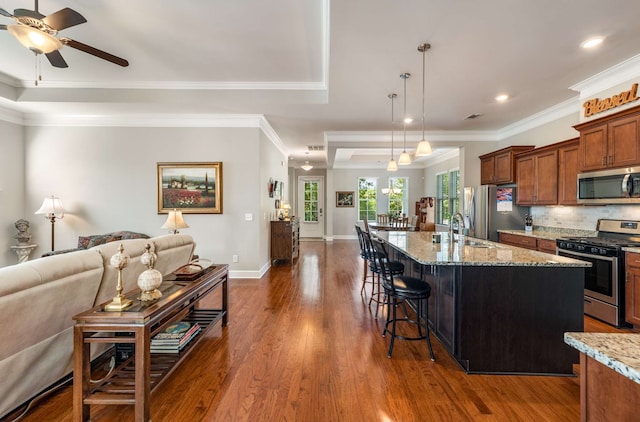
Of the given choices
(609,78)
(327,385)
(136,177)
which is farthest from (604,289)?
(136,177)

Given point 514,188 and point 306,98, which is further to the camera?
point 514,188

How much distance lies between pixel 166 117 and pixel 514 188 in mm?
6247

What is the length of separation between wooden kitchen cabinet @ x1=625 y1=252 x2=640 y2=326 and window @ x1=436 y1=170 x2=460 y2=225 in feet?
17.7

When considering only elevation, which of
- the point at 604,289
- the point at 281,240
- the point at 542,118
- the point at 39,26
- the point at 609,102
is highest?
the point at 542,118

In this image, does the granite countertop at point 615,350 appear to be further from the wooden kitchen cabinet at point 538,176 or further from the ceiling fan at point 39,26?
the wooden kitchen cabinet at point 538,176

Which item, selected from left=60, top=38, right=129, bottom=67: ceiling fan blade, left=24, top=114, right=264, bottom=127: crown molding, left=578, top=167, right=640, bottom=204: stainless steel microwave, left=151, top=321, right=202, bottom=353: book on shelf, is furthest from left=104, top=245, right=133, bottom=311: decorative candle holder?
left=578, top=167, right=640, bottom=204: stainless steel microwave

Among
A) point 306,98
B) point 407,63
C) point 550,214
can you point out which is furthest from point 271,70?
point 550,214

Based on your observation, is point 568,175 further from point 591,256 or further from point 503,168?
point 591,256

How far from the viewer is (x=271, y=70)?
3875 mm

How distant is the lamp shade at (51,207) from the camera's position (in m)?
4.66

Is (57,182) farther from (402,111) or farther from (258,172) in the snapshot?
(402,111)

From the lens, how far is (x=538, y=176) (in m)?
4.64

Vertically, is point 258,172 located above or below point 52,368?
above

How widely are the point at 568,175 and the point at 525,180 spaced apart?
2.55ft
